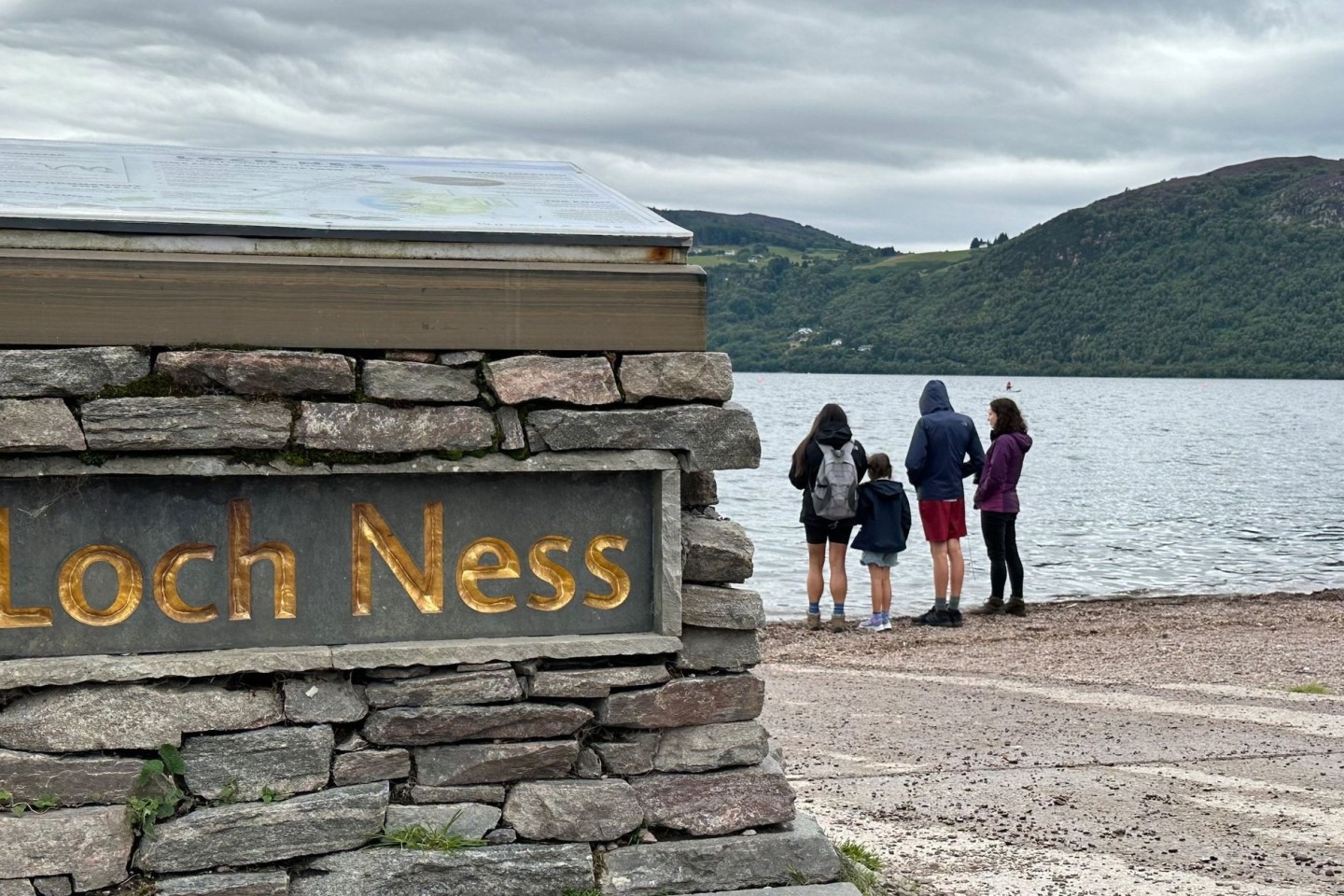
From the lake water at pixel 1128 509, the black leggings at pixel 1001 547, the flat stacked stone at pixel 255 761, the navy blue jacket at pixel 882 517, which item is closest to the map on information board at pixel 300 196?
the flat stacked stone at pixel 255 761

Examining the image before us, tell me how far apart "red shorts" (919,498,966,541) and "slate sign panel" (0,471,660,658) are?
8.08 meters

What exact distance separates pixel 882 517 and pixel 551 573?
7937mm

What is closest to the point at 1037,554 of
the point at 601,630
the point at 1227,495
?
the point at 1227,495

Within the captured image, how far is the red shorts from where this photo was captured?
11828mm

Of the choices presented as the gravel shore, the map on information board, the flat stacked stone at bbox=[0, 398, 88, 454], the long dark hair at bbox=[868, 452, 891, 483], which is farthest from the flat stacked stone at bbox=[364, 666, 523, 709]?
the long dark hair at bbox=[868, 452, 891, 483]

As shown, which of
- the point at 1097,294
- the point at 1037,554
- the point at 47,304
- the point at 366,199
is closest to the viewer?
the point at 47,304

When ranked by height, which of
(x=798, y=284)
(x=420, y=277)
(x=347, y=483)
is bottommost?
(x=347, y=483)

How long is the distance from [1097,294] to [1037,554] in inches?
4688

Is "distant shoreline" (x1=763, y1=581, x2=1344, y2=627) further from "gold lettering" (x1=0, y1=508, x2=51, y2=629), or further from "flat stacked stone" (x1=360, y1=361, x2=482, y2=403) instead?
"gold lettering" (x1=0, y1=508, x2=51, y2=629)

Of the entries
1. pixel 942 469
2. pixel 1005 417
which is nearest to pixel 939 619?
pixel 942 469

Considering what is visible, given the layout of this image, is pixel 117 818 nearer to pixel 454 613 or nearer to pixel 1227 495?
A: pixel 454 613

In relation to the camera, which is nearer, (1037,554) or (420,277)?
(420,277)

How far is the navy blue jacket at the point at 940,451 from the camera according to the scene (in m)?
11.5

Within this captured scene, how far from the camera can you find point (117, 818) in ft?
11.9
